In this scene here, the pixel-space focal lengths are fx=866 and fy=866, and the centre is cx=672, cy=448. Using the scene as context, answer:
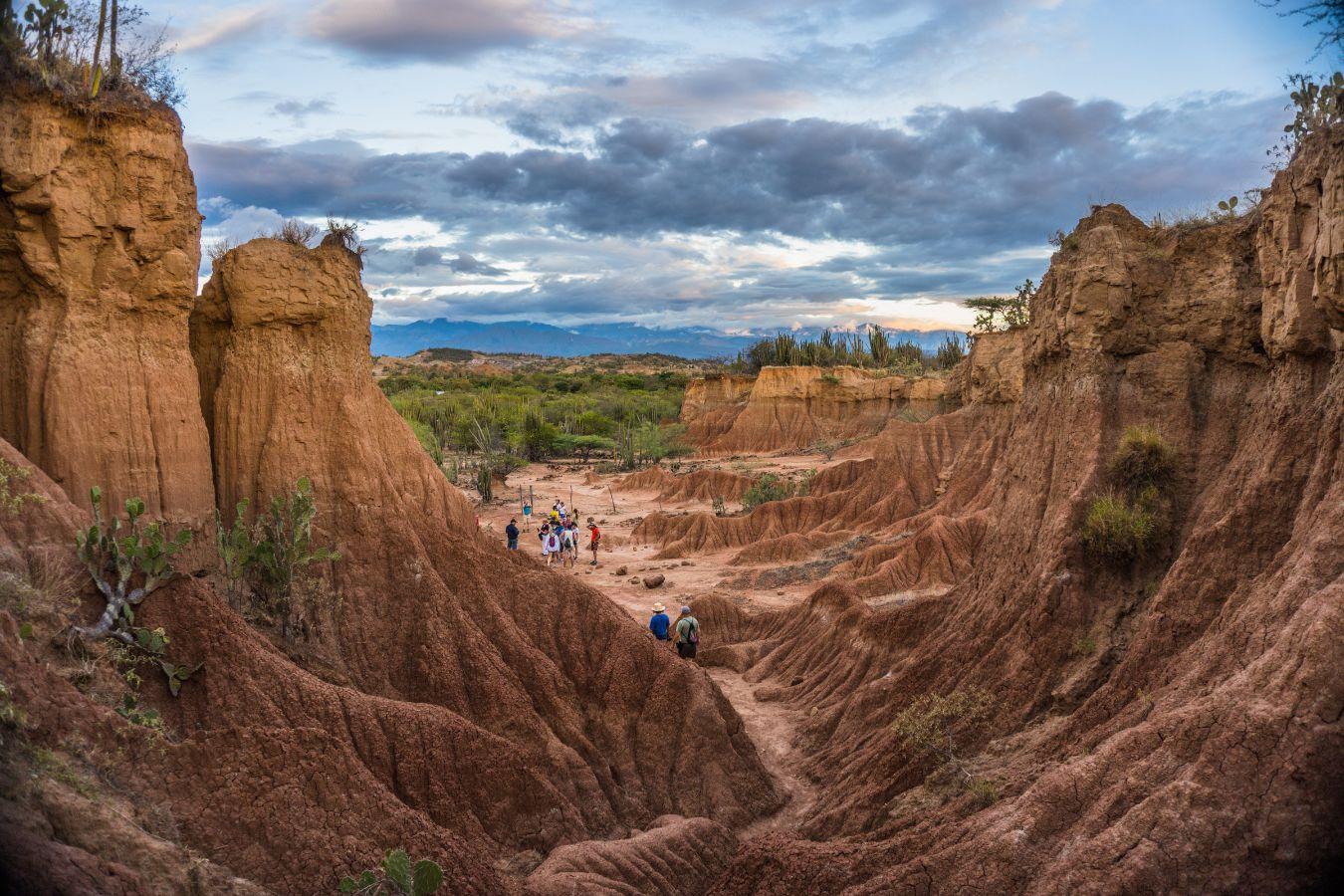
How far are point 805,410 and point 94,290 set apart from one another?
190 feet

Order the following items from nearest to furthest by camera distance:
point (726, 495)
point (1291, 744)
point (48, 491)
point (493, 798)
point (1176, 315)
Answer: point (1291, 744) → point (48, 491) → point (493, 798) → point (1176, 315) → point (726, 495)

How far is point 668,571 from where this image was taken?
1258 inches

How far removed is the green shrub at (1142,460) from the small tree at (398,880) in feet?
35.9

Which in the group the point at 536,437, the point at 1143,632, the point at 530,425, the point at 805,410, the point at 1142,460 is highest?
the point at 1142,460

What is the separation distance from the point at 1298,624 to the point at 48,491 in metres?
12.1

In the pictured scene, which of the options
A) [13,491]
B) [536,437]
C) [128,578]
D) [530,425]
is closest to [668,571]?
[128,578]

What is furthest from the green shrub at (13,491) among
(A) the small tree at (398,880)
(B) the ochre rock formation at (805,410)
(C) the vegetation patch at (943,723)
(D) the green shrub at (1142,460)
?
(B) the ochre rock formation at (805,410)

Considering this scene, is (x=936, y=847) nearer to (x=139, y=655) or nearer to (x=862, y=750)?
(x=862, y=750)

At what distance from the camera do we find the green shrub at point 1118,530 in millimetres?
12297

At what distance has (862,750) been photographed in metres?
14.4

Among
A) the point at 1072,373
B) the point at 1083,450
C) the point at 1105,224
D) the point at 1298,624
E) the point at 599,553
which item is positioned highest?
the point at 1105,224

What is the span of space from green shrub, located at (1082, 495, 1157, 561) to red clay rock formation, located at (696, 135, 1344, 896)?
9.7 inches

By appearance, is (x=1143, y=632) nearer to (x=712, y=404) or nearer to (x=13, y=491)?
Result: (x=13, y=491)

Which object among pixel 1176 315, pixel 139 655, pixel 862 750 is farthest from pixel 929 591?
pixel 139 655
